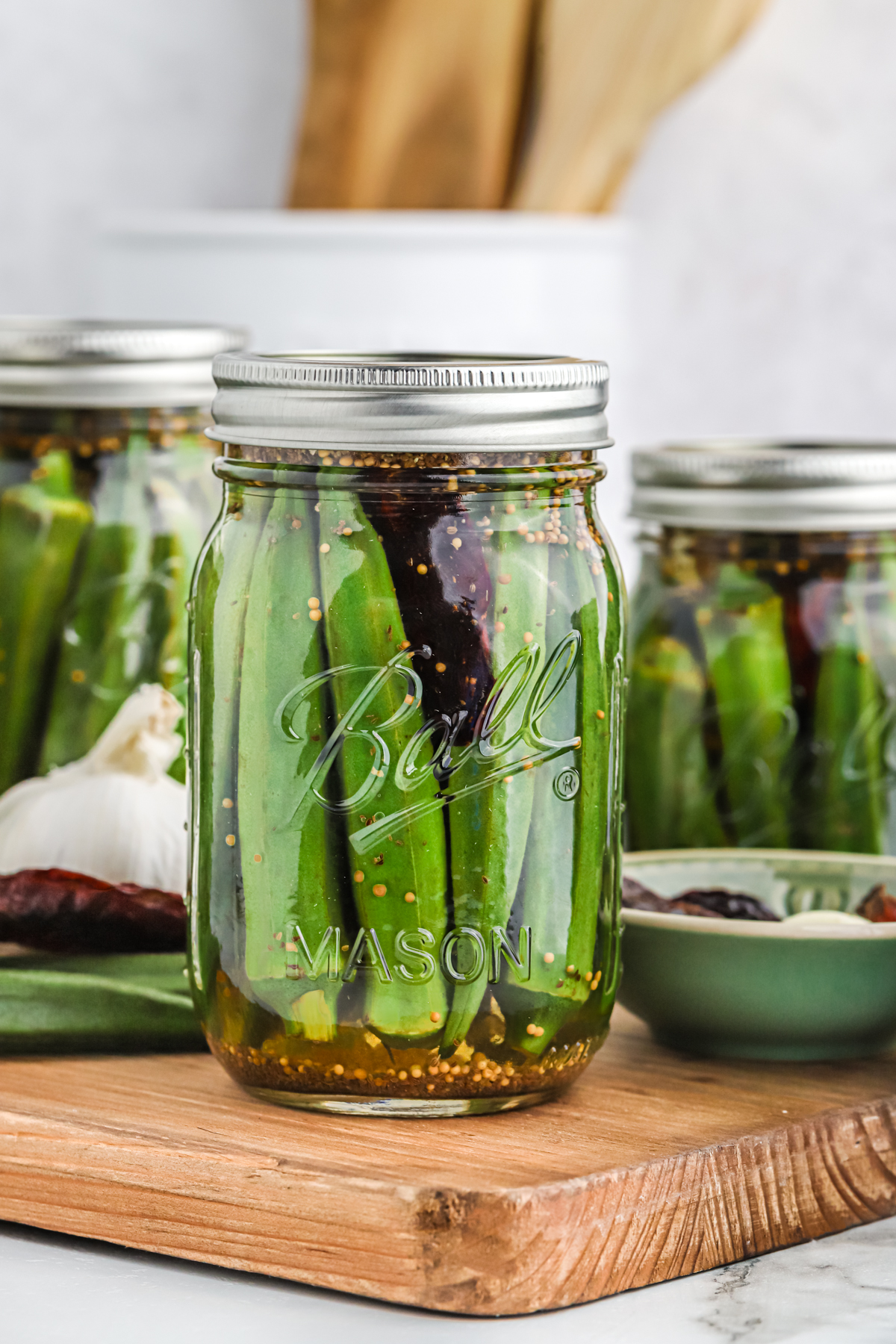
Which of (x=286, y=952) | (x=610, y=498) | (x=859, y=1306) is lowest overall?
(x=859, y=1306)

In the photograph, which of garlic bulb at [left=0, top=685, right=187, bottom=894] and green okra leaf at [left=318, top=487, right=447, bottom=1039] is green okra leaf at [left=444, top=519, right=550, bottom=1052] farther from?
garlic bulb at [left=0, top=685, right=187, bottom=894]

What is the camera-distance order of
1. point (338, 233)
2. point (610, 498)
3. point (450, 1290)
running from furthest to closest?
1. point (610, 498)
2. point (338, 233)
3. point (450, 1290)

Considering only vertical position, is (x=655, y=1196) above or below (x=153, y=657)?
below

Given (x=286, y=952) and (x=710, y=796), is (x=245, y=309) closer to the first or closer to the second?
(x=710, y=796)

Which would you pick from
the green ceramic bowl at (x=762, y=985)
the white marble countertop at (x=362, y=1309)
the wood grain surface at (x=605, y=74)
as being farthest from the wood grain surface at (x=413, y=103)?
the white marble countertop at (x=362, y=1309)

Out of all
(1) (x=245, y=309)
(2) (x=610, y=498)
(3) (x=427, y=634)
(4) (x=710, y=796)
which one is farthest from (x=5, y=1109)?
(2) (x=610, y=498)

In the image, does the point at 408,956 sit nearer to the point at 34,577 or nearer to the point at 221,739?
the point at 221,739

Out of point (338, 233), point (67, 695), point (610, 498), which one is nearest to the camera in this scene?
point (67, 695)

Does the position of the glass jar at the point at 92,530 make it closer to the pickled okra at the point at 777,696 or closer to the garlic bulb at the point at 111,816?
the garlic bulb at the point at 111,816
